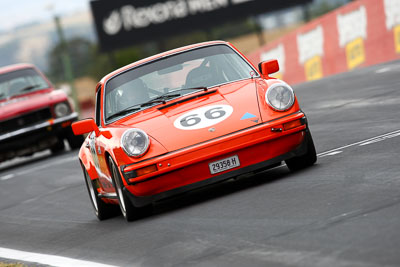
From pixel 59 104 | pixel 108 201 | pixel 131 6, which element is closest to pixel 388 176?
pixel 108 201

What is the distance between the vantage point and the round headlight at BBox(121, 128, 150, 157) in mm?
7230

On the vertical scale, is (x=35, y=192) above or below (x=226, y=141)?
below

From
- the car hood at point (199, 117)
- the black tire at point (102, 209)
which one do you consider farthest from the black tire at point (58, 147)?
the car hood at point (199, 117)

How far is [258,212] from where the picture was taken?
20.8 ft

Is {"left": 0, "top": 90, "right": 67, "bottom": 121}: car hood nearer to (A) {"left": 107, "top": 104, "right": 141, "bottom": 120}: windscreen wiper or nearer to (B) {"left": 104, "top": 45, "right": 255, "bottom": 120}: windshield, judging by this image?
(B) {"left": 104, "top": 45, "right": 255, "bottom": 120}: windshield

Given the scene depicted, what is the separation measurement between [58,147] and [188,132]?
12.5 m

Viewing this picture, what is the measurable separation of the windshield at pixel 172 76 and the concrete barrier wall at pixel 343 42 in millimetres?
14657

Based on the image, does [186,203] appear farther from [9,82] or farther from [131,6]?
[131,6]

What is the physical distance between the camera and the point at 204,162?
23.7ft

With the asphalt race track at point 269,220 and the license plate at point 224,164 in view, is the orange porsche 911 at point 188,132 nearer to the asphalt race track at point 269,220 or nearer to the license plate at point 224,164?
the license plate at point 224,164

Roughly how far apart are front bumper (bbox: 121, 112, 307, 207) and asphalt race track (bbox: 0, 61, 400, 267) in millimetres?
201

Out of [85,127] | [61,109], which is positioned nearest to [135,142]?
[85,127]

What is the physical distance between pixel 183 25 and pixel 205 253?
41.4m

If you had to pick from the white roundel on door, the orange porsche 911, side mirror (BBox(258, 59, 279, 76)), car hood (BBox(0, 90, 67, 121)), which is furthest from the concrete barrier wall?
the white roundel on door
